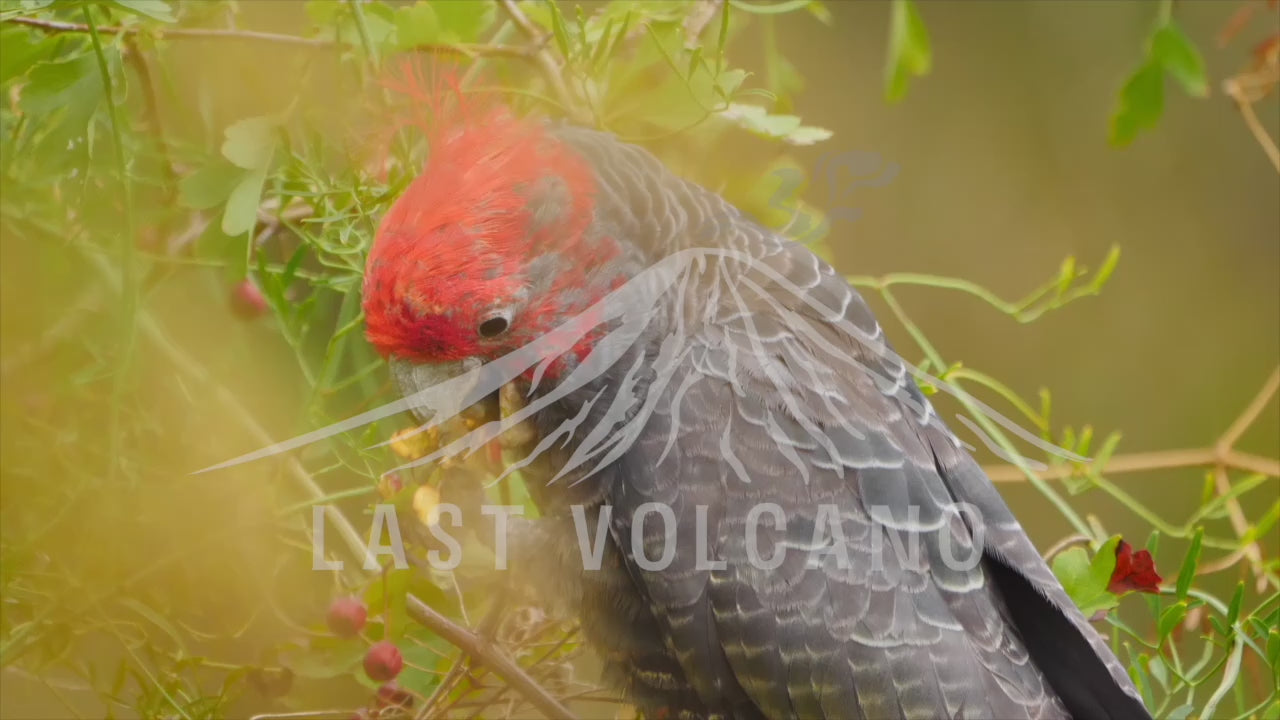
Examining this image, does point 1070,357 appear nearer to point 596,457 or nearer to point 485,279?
point 596,457

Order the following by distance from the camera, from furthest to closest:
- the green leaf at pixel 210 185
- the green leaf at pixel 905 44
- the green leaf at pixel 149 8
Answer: the green leaf at pixel 210 185, the green leaf at pixel 149 8, the green leaf at pixel 905 44

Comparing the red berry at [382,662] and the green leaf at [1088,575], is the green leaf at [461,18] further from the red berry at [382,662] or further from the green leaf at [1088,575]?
the green leaf at [1088,575]

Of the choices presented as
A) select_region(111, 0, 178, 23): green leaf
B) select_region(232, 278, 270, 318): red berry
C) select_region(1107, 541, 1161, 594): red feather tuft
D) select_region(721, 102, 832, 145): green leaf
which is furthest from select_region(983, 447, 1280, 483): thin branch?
select_region(111, 0, 178, 23): green leaf

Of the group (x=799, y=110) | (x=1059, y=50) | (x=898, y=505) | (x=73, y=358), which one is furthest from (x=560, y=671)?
(x=1059, y=50)

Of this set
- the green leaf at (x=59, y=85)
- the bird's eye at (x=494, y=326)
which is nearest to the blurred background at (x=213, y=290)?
the green leaf at (x=59, y=85)

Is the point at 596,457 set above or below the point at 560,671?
above

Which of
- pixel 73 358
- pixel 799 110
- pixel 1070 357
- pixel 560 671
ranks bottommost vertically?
pixel 1070 357

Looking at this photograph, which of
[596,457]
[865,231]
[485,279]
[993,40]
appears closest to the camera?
[485,279]

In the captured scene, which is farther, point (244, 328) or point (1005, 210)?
point (1005, 210)
